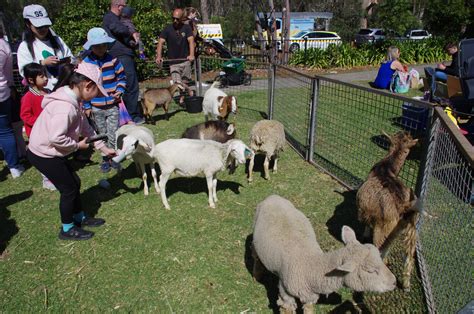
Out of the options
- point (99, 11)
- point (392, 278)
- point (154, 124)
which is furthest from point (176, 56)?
point (392, 278)

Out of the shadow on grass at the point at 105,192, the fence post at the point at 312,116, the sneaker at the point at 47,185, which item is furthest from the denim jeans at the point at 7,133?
the fence post at the point at 312,116

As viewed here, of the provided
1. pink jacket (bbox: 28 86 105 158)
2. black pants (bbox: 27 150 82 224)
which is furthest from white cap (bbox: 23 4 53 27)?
black pants (bbox: 27 150 82 224)

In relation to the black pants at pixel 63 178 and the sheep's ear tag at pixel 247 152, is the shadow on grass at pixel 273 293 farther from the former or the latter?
the black pants at pixel 63 178

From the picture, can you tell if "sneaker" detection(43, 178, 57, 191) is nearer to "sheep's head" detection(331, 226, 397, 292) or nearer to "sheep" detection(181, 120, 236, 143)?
"sheep" detection(181, 120, 236, 143)

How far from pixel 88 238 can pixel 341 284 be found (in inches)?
127

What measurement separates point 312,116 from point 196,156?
8.26 ft

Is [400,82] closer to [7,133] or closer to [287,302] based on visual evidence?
[287,302]

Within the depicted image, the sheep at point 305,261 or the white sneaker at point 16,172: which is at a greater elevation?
the sheep at point 305,261

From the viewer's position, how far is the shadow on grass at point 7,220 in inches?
172

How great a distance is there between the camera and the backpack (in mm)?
11459

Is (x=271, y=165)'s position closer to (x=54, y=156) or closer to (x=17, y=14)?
(x=54, y=156)

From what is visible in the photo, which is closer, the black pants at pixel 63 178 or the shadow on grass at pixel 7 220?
the black pants at pixel 63 178

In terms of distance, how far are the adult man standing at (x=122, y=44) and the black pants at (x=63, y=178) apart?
3962 millimetres

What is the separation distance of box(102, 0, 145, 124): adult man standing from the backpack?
8907 millimetres
